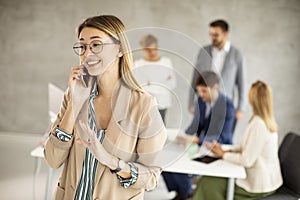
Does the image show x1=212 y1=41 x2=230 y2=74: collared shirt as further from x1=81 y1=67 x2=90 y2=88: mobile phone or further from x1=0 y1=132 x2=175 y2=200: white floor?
x1=81 y1=67 x2=90 y2=88: mobile phone

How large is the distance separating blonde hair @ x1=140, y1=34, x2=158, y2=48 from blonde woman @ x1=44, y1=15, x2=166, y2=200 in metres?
0.03

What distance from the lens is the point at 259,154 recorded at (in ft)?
8.52

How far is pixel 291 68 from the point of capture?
473 cm

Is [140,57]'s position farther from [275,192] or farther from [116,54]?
[275,192]

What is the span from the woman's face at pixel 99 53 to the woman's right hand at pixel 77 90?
3 cm

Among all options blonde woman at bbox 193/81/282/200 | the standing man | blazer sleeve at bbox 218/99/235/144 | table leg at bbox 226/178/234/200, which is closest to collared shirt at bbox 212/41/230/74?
the standing man

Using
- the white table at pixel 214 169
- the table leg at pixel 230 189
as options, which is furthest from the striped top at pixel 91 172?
the table leg at pixel 230 189

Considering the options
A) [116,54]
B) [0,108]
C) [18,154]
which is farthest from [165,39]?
[0,108]

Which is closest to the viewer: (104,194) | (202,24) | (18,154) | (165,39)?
(165,39)

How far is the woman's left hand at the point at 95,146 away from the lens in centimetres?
87

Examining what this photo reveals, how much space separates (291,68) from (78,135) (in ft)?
13.6

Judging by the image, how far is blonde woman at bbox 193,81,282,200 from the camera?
8.44 ft

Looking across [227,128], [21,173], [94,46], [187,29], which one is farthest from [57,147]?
[187,29]

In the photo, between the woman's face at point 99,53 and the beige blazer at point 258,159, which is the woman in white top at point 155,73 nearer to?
the woman's face at point 99,53
